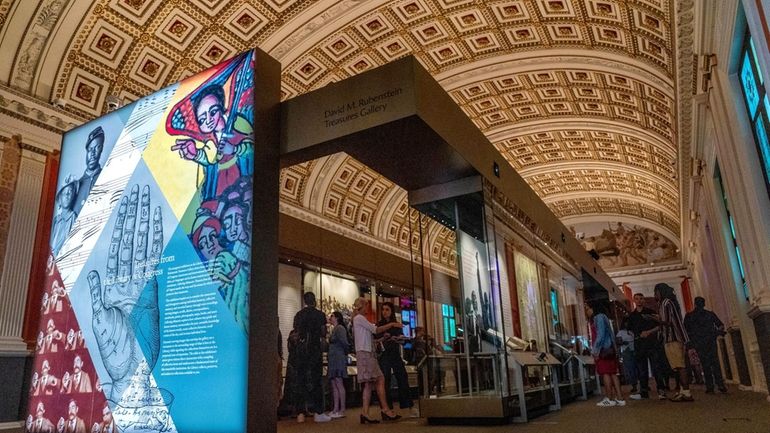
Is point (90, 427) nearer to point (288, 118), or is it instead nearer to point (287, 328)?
point (288, 118)

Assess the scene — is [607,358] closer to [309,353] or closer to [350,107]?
[309,353]

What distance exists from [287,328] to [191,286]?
24.8 feet

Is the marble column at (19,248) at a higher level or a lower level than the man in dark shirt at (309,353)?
higher

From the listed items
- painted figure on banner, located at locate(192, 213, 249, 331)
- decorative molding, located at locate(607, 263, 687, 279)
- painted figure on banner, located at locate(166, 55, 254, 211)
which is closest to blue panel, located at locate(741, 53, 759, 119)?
painted figure on banner, located at locate(166, 55, 254, 211)

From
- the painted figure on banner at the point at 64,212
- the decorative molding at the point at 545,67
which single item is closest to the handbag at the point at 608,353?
the decorative molding at the point at 545,67

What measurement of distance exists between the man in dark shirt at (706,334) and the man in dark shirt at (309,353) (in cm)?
592

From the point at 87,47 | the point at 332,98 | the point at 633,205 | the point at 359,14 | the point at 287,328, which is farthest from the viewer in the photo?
the point at 633,205

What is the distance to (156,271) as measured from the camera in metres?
4.58

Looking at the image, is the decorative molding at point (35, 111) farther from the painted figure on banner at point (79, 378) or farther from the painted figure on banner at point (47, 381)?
the painted figure on banner at point (79, 378)

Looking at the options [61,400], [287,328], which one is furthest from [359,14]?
[61,400]

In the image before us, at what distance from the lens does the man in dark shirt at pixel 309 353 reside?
6.83m

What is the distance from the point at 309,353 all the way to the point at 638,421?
382 centimetres

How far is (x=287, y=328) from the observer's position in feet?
38.3

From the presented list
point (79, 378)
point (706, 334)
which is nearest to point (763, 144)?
point (706, 334)
